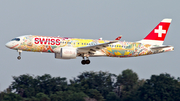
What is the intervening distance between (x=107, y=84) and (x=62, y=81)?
36.6ft

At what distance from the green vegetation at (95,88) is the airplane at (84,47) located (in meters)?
17.6

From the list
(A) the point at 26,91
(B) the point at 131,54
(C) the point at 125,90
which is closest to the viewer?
(B) the point at 131,54

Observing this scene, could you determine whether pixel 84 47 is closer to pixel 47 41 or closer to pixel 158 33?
pixel 47 41

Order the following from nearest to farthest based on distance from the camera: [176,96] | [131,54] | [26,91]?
1. [131,54]
2. [176,96]
3. [26,91]

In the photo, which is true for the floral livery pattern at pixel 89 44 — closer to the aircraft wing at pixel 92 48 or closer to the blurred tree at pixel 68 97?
the aircraft wing at pixel 92 48

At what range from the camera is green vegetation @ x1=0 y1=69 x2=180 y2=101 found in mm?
72625

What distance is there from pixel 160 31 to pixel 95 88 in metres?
33.4

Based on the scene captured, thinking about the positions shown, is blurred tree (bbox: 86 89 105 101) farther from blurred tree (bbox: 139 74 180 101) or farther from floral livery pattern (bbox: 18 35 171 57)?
floral livery pattern (bbox: 18 35 171 57)

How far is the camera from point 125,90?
87312mm

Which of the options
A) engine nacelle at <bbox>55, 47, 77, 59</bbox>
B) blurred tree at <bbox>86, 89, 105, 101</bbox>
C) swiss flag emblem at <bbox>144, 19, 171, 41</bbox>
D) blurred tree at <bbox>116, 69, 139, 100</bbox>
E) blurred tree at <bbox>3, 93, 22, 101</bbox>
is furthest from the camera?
blurred tree at <bbox>116, 69, 139, 100</bbox>

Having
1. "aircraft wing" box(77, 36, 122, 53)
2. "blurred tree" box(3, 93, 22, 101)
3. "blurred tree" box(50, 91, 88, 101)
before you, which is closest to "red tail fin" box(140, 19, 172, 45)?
"aircraft wing" box(77, 36, 122, 53)

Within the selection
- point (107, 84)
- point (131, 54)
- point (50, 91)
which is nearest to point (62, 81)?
point (50, 91)

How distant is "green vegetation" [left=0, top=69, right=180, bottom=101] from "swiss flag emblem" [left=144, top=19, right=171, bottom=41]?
60.3 ft

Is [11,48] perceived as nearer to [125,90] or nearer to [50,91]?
[50,91]
